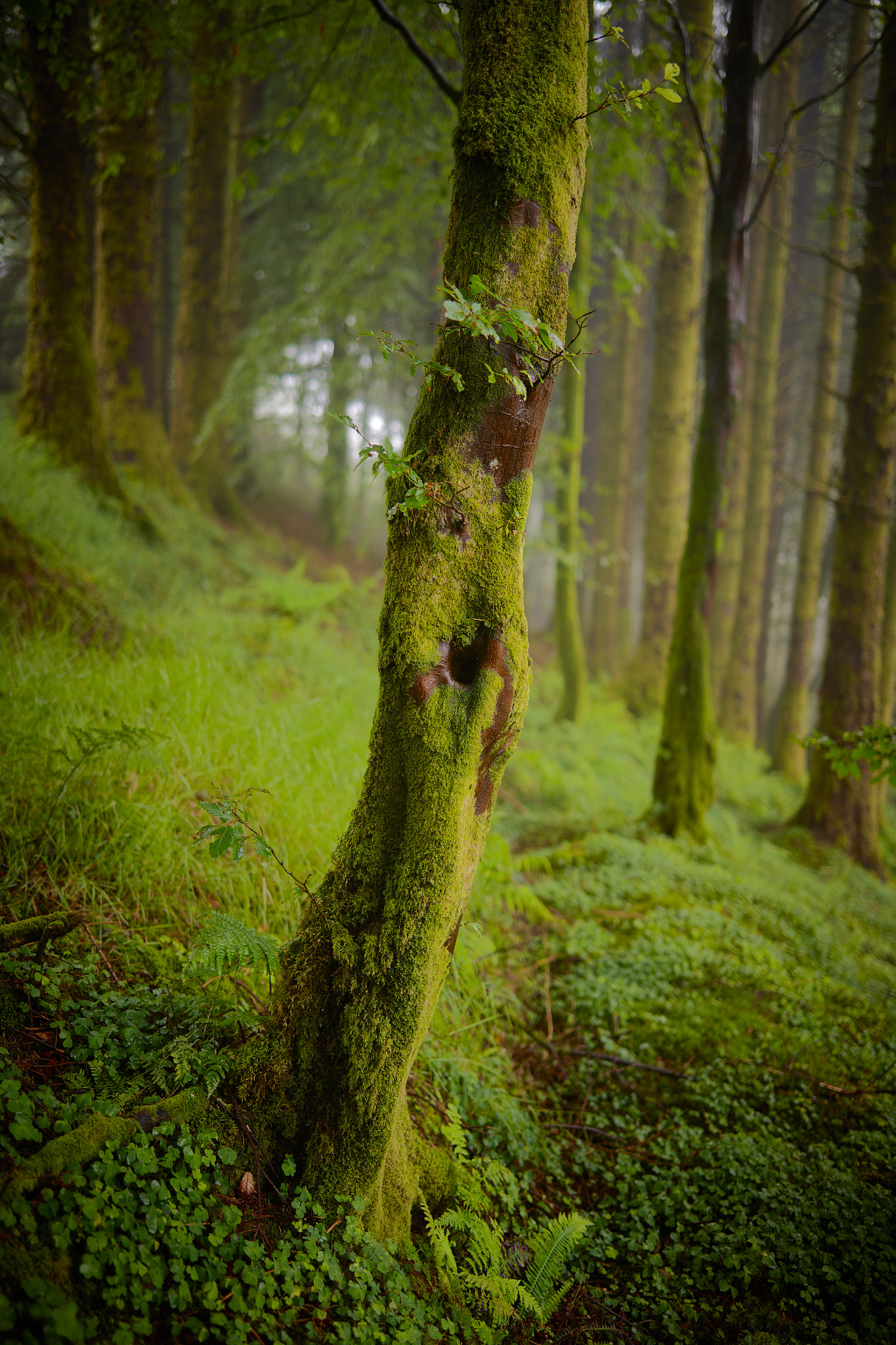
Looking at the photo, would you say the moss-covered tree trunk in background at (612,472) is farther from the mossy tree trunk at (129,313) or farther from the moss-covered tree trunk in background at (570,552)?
the mossy tree trunk at (129,313)

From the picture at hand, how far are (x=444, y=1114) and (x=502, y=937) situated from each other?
49.2 inches

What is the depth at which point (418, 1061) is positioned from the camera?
8.18ft

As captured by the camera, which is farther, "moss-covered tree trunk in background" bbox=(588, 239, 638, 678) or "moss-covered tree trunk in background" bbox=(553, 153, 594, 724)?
"moss-covered tree trunk in background" bbox=(588, 239, 638, 678)

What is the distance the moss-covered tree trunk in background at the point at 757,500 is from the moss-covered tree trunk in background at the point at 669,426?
232cm

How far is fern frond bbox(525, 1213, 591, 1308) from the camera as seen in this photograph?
1.90 m

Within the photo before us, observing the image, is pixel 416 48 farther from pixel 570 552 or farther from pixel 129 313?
pixel 129 313

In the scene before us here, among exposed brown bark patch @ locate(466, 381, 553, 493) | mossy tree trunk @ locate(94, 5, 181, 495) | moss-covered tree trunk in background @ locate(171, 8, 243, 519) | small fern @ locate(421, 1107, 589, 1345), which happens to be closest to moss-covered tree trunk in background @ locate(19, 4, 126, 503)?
mossy tree trunk @ locate(94, 5, 181, 495)

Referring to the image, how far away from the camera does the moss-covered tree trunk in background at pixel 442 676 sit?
5.77 feet

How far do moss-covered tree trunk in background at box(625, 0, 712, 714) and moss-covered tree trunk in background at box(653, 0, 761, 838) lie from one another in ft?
15.1

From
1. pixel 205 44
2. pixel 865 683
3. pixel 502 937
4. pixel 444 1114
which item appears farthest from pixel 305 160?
pixel 444 1114

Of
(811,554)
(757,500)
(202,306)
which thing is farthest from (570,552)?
(202,306)

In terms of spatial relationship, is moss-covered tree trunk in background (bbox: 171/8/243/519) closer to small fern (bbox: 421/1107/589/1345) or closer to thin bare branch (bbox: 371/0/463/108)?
thin bare branch (bbox: 371/0/463/108)

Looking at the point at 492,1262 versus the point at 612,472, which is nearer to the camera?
the point at 492,1262

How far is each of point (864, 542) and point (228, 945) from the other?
7.15 m
